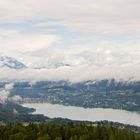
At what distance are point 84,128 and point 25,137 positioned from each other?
17.4 metres

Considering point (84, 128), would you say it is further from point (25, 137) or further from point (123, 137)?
point (25, 137)

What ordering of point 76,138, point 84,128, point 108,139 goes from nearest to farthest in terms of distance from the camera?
point 76,138
point 108,139
point 84,128

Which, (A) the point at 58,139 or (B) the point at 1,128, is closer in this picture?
(A) the point at 58,139

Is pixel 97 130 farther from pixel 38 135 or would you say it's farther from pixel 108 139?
pixel 38 135

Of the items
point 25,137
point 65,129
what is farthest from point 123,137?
point 25,137

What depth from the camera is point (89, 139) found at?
→ 342 ft

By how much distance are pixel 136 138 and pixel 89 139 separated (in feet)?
40.1

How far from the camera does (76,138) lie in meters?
99.1

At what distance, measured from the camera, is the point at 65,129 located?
360 feet

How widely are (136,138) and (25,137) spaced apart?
26104 millimetres

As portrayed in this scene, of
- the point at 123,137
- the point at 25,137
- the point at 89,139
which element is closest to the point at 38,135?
the point at 25,137

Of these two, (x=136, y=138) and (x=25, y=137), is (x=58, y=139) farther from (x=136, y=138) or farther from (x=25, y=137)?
(x=136, y=138)

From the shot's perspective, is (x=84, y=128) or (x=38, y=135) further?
(x=84, y=128)

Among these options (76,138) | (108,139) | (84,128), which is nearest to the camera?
(76,138)
